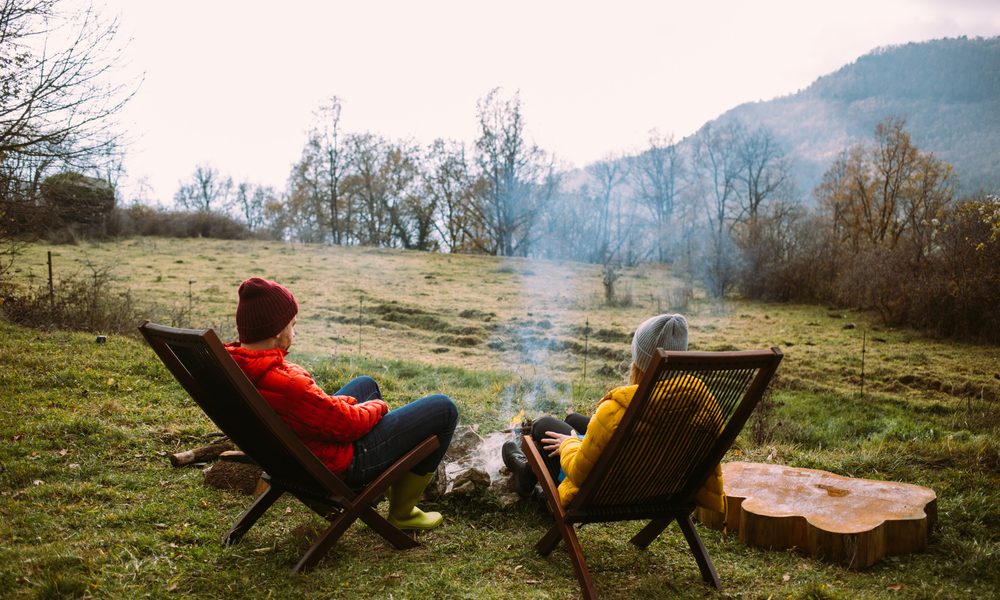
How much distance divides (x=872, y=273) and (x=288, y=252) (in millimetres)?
18663

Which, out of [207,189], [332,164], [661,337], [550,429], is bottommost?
[550,429]

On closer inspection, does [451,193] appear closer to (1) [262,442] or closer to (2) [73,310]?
(2) [73,310]

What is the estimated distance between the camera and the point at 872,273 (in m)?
13.7

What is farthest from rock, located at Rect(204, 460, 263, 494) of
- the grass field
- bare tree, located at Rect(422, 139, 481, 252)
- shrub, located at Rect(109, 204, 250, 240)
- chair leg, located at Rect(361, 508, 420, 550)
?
shrub, located at Rect(109, 204, 250, 240)

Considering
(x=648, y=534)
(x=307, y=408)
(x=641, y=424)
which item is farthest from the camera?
(x=648, y=534)

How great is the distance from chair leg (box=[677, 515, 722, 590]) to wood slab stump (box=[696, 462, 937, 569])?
1.80ft

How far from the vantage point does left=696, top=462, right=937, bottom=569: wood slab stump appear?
3277 millimetres

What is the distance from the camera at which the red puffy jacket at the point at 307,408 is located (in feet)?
9.64

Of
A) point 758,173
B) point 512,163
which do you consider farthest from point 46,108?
point 758,173

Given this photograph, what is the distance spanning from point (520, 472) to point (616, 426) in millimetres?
1315

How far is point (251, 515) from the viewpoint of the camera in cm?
338

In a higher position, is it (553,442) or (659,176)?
(659,176)

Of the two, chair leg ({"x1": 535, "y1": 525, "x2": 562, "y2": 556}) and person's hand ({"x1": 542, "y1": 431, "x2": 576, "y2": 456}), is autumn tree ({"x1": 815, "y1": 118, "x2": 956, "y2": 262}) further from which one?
chair leg ({"x1": 535, "y1": 525, "x2": 562, "y2": 556})

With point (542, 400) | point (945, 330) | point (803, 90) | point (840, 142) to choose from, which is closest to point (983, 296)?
point (945, 330)
